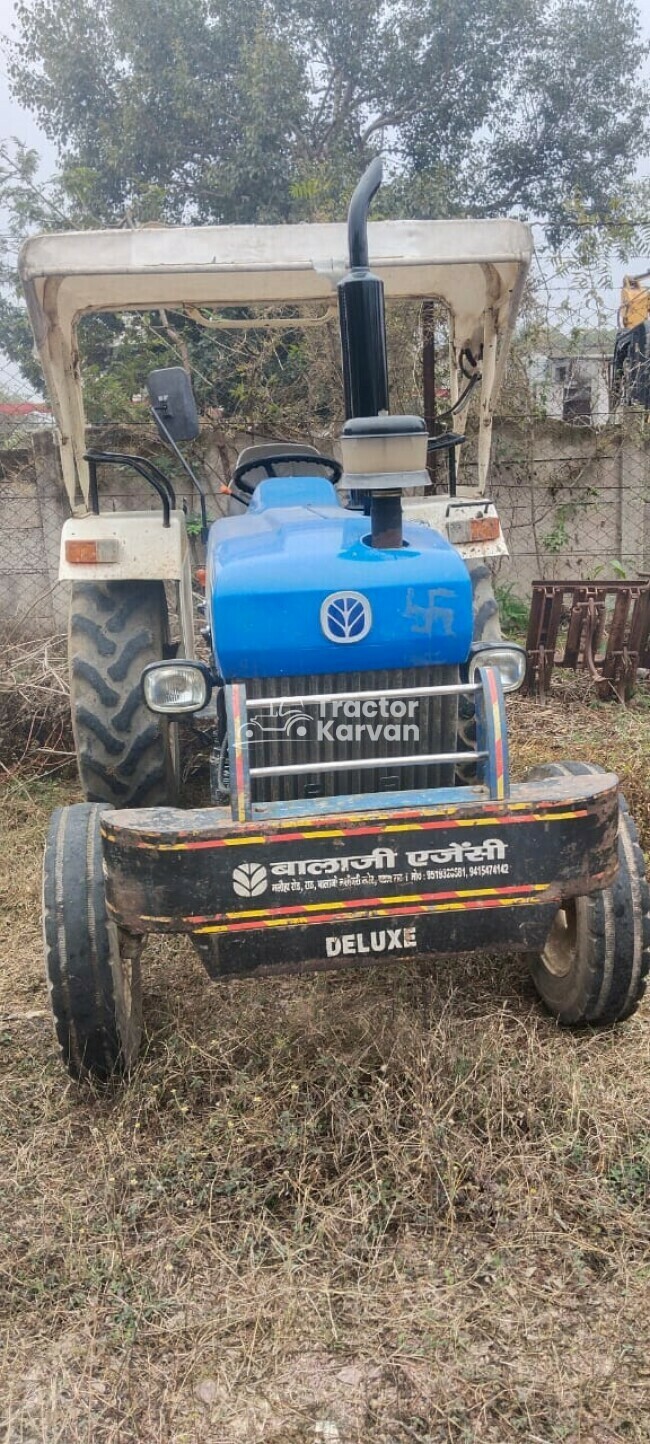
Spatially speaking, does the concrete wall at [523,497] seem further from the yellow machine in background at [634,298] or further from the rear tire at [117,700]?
the rear tire at [117,700]

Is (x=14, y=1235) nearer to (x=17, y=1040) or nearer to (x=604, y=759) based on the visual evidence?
(x=17, y=1040)

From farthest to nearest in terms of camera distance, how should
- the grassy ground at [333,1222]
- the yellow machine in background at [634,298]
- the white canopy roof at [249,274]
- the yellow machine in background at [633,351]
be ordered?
the yellow machine in background at [634,298] < the yellow machine in background at [633,351] < the white canopy roof at [249,274] < the grassy ground at [333,1222]

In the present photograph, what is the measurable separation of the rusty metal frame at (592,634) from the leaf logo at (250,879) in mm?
3805

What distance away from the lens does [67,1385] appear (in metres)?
1.89

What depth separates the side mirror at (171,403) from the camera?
362cm

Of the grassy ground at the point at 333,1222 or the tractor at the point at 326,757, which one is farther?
the tractor at the point at 326,757

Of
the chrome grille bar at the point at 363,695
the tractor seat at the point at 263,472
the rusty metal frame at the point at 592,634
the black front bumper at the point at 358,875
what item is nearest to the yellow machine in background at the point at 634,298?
the rusty metal frame at the point at 592,634

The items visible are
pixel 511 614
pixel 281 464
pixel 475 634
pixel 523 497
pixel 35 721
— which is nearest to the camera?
pixel 475 634

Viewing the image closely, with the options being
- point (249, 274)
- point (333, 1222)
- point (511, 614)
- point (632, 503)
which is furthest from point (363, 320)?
point (632, 503)

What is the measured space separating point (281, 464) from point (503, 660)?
1.68 m

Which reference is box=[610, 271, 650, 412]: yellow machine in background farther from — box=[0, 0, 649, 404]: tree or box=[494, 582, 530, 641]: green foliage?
box=[0, 0, 649, 404]: tree

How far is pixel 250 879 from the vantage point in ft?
7.56

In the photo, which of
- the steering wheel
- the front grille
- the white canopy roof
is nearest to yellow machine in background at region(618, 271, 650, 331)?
the white canopy roof

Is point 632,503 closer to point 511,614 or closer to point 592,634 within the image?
point 511,614
